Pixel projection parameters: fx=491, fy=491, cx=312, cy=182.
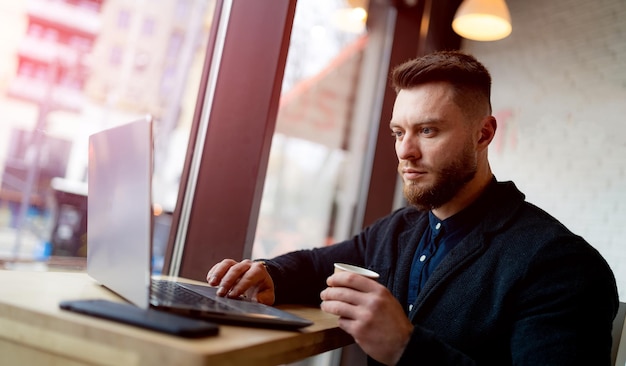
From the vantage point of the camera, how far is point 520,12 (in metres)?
3.10

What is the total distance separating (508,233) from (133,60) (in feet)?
4.73

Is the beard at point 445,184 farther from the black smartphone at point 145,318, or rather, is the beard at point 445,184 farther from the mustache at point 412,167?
the black smartphone at point 145,318

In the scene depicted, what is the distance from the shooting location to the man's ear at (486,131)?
1.56 metres

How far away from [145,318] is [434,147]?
1.01m

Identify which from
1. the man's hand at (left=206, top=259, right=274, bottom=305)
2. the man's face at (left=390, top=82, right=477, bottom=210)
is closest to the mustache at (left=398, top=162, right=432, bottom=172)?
the man's face at (left=390, top=82, right=477, bottom=210)

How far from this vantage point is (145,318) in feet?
2.36

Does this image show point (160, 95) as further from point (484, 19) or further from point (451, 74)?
point (484, 19)

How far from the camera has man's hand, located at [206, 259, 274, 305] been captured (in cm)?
118

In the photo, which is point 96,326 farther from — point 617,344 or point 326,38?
point 326,38

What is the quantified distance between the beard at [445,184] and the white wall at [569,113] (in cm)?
133

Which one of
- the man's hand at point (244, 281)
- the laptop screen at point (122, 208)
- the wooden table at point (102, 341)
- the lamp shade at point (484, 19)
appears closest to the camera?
the wooden table at point (102, 341)

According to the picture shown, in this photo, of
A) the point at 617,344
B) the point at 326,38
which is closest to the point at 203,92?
the point at 326,38

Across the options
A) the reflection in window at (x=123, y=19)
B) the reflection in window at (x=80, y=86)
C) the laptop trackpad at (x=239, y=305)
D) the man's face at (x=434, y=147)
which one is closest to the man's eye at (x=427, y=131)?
the man's face at (x=434, y=147)

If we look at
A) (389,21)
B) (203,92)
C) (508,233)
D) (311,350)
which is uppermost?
(389,21)
